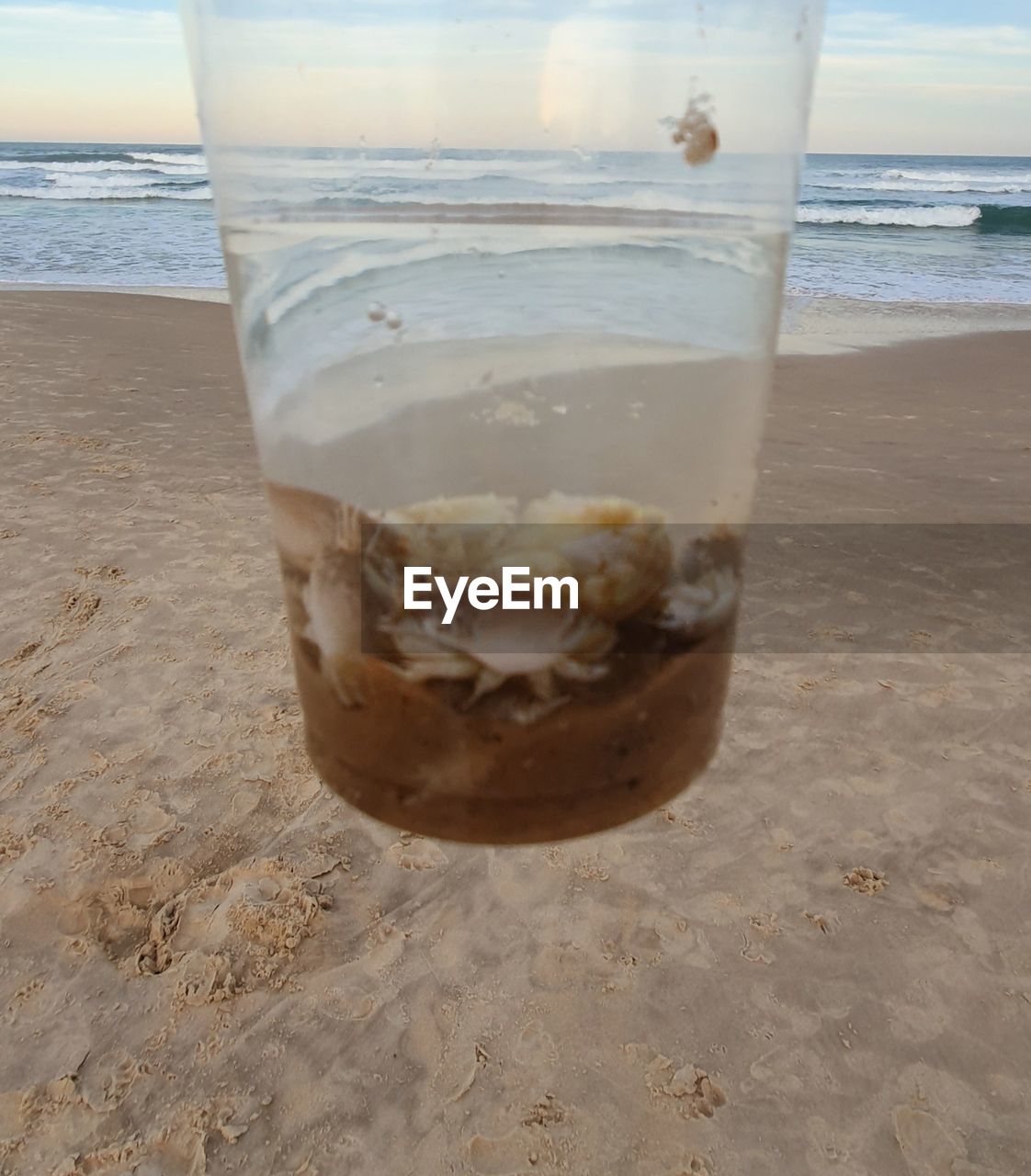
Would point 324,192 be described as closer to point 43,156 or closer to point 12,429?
point 12,429

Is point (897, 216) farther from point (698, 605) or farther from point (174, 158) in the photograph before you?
point (174, 158)

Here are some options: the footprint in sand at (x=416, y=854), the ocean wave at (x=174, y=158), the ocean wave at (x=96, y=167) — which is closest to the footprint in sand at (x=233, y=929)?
the footprint in sand at (x=416, y=854)

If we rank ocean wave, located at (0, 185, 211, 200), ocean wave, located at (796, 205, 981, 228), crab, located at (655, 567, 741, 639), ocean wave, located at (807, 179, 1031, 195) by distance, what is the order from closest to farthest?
crab, located at (655, 567, 741, 639) < ocean wave, located at (796, 205, 981, 228) < ocean wave, located at (0, 185, 211, 200) < ocean wave, located at (807, 179, 1031, 195)

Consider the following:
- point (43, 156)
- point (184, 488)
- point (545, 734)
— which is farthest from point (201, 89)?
point (43, 156)

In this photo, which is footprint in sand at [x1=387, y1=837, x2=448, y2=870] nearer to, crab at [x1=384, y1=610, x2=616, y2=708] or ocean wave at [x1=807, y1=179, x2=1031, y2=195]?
crab at [x1=384, y1=610, x2=616, y2=708]

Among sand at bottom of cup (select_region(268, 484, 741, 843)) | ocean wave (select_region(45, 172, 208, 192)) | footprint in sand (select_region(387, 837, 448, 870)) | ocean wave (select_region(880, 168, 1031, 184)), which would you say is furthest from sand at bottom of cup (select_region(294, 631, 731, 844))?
ocean wave (select_region(880, 168, 1031, 184))

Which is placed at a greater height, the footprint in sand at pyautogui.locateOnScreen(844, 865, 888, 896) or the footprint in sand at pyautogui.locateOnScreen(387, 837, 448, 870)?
the footprint in sand at pyautogui.locateOnScreen(387, 837, 448, 870)

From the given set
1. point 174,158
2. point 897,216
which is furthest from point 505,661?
point 174,158

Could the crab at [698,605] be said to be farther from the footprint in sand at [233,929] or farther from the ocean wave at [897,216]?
the ocean wave at [897,216]
